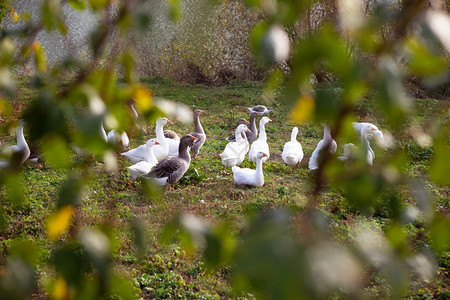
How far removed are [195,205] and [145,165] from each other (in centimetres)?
113

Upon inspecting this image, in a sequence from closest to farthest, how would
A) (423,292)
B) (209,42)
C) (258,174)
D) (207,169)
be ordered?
(423,292) < (258,174) < (207,169) < (209,42)

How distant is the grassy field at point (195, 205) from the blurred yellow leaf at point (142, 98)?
0.16 metres

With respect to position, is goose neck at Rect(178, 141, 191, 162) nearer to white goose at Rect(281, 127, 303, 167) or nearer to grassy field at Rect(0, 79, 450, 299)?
grassy field at Rect(0, 79, 450, 299)

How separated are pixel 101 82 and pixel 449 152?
1.93 ft

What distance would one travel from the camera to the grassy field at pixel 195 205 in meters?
3.61

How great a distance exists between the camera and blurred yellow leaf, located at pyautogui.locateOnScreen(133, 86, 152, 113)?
2.58 ft

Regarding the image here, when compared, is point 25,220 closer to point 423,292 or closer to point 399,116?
point 423,292

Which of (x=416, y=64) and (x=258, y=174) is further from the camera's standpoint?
(x=258, y=174)

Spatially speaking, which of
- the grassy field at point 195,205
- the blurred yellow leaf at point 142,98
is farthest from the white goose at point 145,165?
the blurred yellow leaf at point 142,98

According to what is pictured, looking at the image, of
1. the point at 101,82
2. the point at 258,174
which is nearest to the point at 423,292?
the point at 258,174

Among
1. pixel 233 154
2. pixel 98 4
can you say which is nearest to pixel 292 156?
pixel 233 154

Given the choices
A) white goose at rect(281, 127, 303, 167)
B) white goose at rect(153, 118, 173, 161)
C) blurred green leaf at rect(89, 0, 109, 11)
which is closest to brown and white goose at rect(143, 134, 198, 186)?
white goose at rect(153, 118, 173, 161)

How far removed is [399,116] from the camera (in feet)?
1.72

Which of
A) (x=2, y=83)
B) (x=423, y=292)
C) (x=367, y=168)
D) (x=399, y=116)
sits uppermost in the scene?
(x=399, y=116)
